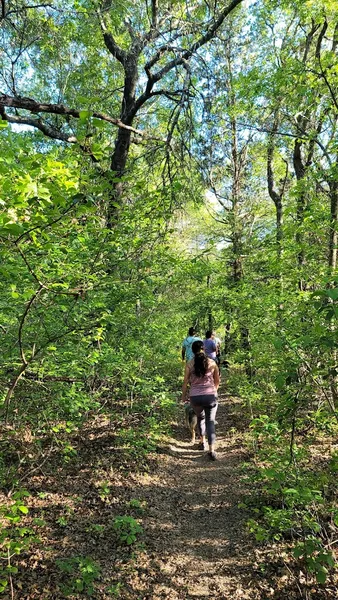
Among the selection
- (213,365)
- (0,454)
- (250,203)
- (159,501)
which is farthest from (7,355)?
(250,203)

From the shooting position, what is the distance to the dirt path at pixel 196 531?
11.3 feet

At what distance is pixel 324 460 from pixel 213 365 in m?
2.16

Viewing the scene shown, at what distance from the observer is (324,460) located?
17.9 feet

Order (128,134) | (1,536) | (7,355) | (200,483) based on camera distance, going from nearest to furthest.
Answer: (1,536), (7,355), (200,483), (128,134)

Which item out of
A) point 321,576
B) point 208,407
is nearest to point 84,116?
point 321,576

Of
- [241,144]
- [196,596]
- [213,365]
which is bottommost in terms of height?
[196,596]

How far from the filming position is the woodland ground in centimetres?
340

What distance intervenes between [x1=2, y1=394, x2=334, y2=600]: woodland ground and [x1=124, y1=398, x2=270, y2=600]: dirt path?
10 mm

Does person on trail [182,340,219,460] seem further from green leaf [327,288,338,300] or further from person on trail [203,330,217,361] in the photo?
green leaf [327,288,338,300]

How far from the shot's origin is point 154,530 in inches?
169

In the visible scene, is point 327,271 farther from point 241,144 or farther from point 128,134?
point 241,144

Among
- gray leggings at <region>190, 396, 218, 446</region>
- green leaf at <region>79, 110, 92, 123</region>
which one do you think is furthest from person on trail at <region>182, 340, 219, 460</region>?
green leaf at <region>79, 110, 92, 123</region>

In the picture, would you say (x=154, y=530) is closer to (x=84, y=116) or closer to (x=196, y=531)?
(x=196, y=531)

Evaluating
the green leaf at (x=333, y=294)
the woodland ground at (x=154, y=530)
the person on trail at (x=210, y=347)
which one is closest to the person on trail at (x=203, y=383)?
the woodland ground at (x=154, y=530)
